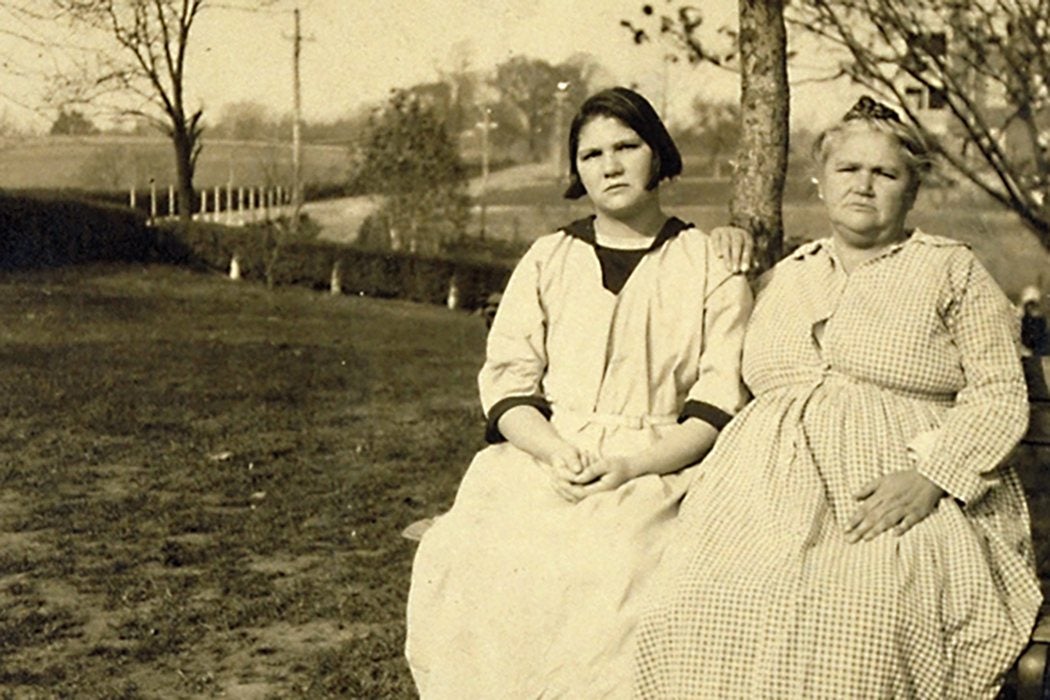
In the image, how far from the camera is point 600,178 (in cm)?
260

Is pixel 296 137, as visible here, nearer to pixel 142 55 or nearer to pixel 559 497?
pixel 142 55

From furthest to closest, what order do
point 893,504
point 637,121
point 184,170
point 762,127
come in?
point 184,170 → point 762,127 → point 637,121 → point 893,504

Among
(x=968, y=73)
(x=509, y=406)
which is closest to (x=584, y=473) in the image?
(x=509, y=406)

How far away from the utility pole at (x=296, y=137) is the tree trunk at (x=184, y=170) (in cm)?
51

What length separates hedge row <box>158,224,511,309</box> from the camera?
26.7 feet

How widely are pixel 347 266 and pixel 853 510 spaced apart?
24.1 ft

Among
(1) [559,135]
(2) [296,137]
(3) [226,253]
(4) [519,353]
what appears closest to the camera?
(4) [519,353]

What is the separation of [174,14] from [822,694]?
4.55 metres

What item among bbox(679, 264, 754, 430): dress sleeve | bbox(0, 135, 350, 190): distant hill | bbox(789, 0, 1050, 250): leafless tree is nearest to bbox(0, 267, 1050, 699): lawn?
bbox(679, 264, 754, 430): dress sleeve

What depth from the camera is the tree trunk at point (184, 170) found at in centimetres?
629

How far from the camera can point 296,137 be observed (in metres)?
6.71

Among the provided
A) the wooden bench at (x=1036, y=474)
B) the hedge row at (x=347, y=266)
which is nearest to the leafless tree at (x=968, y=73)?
the wooden bench at (x=1036, y=474)

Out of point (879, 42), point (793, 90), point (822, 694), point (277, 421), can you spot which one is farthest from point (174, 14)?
point (822, 694)

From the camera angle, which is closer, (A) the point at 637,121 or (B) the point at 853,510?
(B) the point at 853,510
